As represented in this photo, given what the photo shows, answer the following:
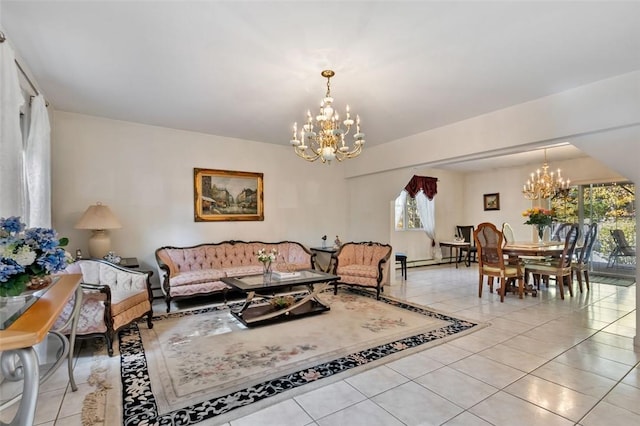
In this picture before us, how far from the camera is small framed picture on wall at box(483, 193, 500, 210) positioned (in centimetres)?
857

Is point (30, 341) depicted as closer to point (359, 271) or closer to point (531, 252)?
point (359, 271)

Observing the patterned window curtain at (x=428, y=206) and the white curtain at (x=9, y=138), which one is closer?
the white curtain at (x=9, y=138)

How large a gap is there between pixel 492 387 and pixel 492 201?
7.42 metres

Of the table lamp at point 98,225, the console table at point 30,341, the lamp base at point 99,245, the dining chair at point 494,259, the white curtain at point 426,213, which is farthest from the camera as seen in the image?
the white curtain at point 426,213

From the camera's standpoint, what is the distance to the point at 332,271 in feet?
18.6

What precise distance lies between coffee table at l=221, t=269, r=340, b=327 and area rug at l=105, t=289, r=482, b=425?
0.34ft

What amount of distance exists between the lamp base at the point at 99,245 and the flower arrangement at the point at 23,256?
267 cm

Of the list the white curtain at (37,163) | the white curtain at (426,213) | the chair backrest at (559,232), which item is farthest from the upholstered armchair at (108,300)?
the chair backrest at (559,232)

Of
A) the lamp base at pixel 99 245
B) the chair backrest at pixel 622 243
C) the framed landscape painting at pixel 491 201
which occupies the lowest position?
the chair backrest at pixel 622 243

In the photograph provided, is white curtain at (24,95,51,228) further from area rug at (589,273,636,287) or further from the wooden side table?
area rug at (589,273,636,287)

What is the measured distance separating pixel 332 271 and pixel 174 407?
12.2ft

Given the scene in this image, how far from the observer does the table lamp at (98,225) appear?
4066mm

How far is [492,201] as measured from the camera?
8.69m

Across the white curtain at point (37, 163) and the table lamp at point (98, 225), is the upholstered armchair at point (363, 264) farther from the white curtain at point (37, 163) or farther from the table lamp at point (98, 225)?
the white curtain at point (37, 163)
